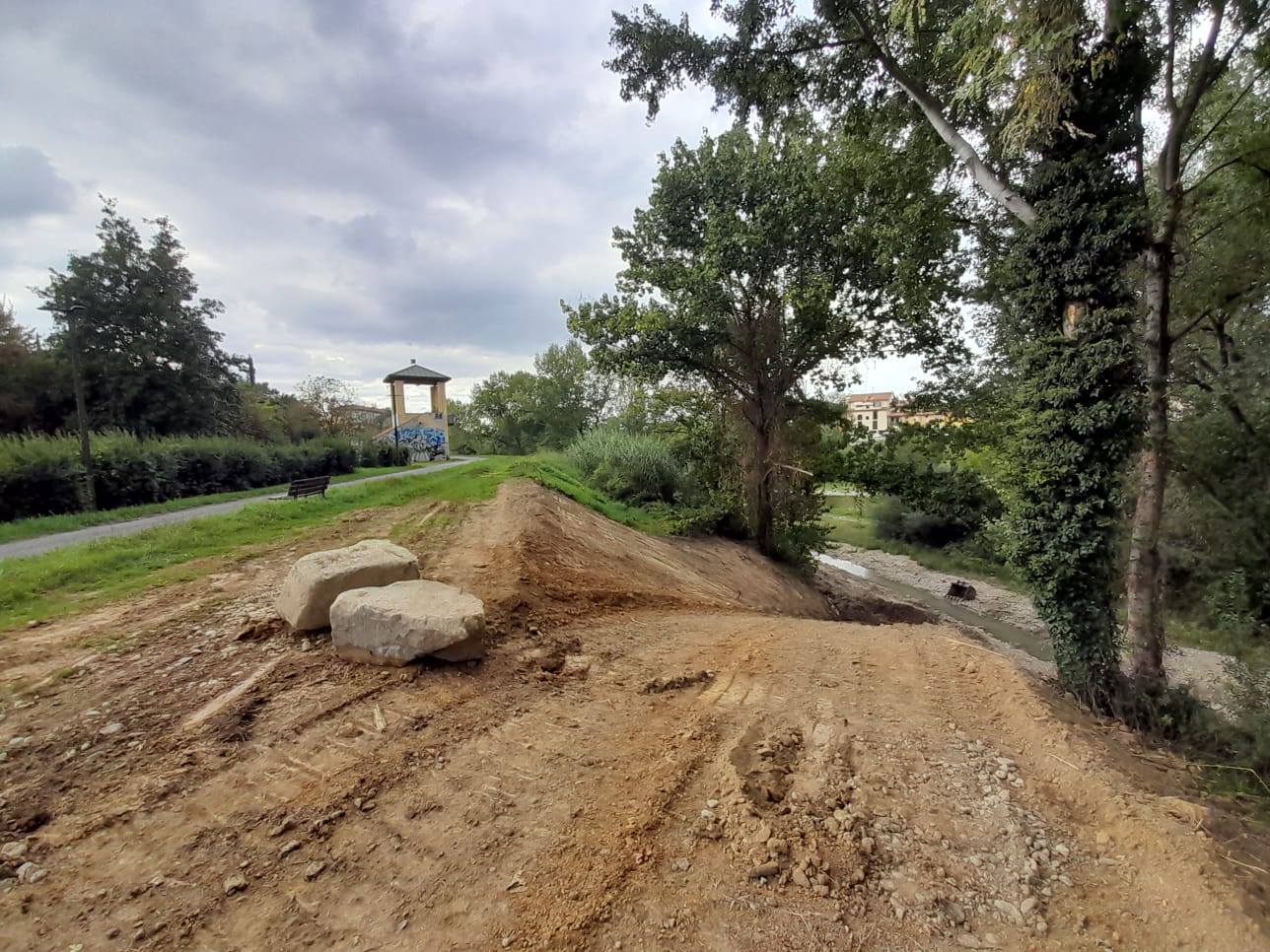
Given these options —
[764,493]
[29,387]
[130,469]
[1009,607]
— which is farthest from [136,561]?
[1009,607]

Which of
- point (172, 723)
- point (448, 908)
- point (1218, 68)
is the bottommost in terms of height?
point (448, 908)

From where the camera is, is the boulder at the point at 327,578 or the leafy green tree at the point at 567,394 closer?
the boulder at the point at 327,578

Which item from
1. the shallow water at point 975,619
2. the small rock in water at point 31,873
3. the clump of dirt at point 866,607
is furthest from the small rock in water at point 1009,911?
the shallow water at point 975,619

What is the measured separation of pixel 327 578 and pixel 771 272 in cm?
967

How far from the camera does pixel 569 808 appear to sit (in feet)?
8.26

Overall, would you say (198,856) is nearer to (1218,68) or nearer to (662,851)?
(662,851)

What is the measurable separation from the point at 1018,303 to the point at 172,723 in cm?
839

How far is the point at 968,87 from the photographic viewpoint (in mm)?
5062

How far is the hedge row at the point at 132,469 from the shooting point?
11461 mm

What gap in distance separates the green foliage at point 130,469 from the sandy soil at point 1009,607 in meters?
20.2

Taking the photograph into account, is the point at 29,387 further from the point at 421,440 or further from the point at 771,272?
the point at 771,272

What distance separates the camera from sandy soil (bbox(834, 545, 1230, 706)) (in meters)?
A: 7.54

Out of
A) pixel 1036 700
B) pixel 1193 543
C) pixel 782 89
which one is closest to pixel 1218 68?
pixel 782 89

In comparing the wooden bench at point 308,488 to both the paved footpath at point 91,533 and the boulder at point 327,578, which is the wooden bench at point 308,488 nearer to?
the paved footpath at point 91,533
